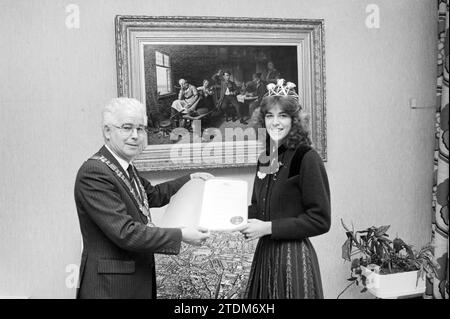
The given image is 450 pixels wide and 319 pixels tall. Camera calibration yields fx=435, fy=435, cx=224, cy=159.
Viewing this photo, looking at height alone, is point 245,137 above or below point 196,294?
above

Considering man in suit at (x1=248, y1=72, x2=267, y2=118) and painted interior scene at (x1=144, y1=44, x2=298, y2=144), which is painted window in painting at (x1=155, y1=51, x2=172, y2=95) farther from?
man in suit at (x1=248, y1=72, x2=267, y2=118)

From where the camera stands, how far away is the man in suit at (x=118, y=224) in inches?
56.2

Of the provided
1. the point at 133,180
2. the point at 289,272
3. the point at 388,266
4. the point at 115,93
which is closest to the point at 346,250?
the point at 388,266

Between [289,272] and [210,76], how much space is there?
1.30 metres

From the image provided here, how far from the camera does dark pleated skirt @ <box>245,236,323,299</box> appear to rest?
154cm

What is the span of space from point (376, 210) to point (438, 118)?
68 centimetres

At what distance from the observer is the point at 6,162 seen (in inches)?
90.4

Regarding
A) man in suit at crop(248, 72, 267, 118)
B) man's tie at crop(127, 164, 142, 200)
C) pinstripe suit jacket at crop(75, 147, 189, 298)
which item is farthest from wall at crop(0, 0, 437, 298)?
pinstripe suit jacket at crop(75, 147, 189, 298)

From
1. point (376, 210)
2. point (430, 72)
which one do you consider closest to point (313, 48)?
point (430, 72)

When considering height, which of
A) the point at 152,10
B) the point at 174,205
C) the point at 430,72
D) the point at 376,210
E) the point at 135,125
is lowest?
the point at 376,210

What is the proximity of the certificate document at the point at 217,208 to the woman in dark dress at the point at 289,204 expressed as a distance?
6 cm

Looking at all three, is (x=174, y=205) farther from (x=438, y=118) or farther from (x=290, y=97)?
(x=438, y=118)

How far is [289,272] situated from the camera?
1.54 m

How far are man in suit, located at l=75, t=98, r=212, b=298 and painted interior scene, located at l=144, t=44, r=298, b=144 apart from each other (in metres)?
0.88
